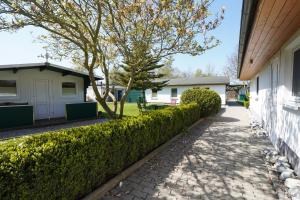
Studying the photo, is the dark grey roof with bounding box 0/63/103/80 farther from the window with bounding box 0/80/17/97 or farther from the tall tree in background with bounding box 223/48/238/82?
the tall tree in background with bounding box 223/48/238/82

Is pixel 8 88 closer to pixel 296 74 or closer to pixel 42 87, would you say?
pixel 42 87

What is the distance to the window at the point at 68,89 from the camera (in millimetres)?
12672

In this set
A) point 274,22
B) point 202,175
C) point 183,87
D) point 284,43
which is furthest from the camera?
point 183,87

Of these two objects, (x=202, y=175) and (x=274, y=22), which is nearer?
(x=274, y=22)

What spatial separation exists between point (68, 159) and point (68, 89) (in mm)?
11242

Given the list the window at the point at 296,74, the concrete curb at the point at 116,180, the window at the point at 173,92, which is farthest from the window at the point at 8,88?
the window at the point at 173,92

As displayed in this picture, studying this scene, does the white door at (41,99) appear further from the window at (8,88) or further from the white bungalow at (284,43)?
the white bungalow at (284,43)

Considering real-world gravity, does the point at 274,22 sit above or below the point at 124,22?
below

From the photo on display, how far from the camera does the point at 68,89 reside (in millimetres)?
12984

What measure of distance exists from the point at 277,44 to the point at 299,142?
8.87 feet

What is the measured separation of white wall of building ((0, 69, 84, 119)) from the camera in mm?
10391

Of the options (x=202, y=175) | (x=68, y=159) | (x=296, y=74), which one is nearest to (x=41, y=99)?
(x=68, y=159)

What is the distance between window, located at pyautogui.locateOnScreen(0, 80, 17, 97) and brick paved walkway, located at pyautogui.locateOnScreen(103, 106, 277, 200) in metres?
9.29

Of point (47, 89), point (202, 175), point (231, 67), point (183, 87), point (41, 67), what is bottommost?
point (202, 175)
